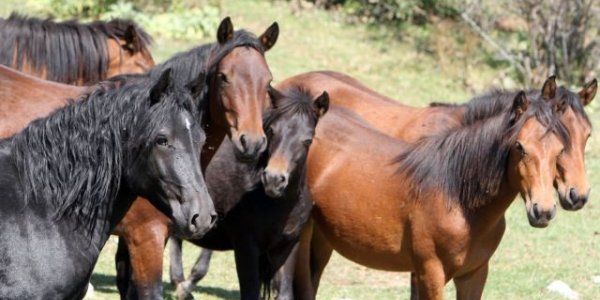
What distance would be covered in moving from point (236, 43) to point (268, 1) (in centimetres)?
1156

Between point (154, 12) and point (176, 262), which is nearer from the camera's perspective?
point (176, 262)

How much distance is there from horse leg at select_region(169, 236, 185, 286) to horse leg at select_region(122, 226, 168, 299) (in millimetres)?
2311

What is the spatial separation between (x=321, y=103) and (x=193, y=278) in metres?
2.24

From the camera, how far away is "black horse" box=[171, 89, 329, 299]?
715 cm

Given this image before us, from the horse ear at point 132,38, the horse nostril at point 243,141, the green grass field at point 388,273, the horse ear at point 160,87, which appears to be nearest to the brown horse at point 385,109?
the horse ear at point 132,38

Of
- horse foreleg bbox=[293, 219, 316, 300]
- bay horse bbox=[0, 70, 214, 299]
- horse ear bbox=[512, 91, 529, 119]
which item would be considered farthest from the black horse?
bay horse bbox=[0, 70, 214, 299]

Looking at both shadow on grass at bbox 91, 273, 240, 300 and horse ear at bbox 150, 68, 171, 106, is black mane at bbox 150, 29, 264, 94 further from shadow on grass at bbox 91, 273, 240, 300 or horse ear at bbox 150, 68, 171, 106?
shadow on grass at bbox 91, 273, 240, 300

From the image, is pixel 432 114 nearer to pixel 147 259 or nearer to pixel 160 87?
pixel 147 259

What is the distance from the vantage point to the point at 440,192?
286 inches

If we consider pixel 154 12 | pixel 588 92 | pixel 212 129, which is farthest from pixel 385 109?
pixel 154 12

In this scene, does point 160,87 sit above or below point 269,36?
above

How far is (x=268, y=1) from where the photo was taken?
18375mm

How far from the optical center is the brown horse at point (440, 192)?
6961 mm

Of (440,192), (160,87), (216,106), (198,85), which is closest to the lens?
(160,87)
